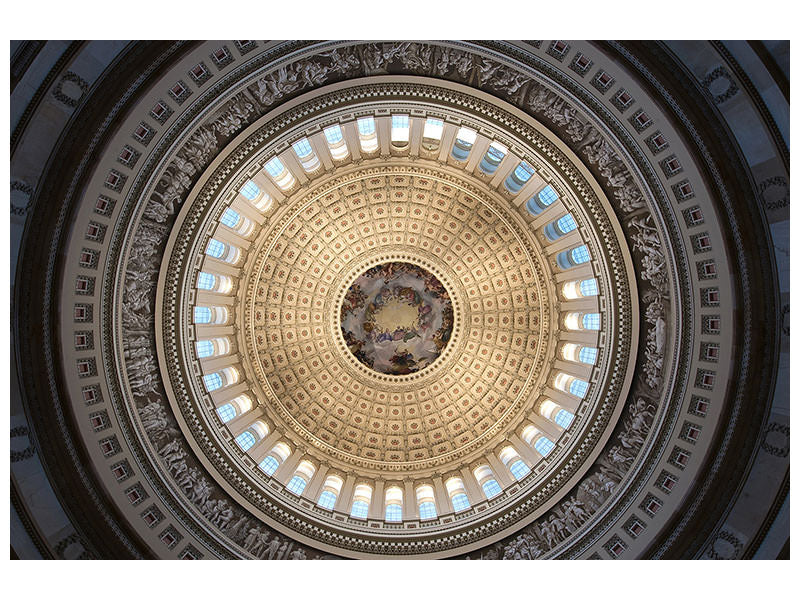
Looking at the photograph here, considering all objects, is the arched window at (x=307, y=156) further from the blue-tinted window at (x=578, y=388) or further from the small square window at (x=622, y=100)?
the blue-tinted window at (x=578, y=388)

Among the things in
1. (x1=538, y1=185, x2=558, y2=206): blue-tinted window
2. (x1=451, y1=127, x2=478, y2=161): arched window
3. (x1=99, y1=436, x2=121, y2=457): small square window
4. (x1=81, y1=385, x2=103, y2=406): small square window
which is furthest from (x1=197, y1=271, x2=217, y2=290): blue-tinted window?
(x1=538, y1=185, x2=558, y2=206): blue-tinted window

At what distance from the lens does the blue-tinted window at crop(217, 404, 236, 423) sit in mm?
24078

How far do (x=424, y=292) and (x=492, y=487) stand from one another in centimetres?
1154

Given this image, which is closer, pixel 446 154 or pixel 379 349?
pixel 446 154

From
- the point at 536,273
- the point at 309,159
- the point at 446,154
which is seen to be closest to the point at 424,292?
the point at 536,273

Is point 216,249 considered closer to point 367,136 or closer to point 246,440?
point 367,136

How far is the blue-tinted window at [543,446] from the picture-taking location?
23003mm

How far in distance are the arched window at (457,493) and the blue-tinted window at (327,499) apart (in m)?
6.04

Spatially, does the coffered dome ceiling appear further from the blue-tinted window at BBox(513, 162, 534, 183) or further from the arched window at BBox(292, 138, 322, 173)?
the blue-tinted window at BBox(513, 162, 534, 183)

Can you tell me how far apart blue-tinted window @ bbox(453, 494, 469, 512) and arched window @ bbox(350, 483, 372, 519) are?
445cm

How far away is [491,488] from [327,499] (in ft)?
27.6

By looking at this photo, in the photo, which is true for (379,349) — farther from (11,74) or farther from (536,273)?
(11,74)

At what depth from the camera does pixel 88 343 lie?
17312 millimetres

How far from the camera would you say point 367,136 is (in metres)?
22.8
